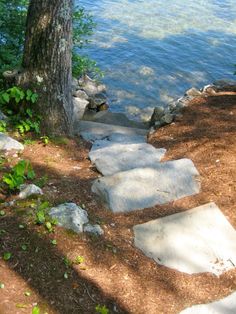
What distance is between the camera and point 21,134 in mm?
6812

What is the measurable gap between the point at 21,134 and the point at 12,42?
10.3ft

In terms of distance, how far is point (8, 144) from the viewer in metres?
6.19

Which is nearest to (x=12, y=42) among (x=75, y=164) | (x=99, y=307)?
(x=75, y=164)

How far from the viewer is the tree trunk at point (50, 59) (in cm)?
626

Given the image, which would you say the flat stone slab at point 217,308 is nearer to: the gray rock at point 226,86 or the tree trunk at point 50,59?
the tree trunk at point 50,59

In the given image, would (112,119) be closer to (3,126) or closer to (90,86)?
(90,86)

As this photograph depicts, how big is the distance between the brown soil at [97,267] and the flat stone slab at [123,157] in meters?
0.46

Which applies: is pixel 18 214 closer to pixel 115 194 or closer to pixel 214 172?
pixel 115 194

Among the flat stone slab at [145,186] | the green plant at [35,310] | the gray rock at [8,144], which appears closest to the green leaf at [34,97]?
the gray rock at [8,144]

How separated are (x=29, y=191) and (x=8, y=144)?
157cm

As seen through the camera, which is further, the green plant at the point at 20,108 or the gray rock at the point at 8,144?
the green plant at the point at 20,108

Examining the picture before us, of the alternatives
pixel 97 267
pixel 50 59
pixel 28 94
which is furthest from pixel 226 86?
pixel 97 267

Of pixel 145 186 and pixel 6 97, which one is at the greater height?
pixel 6 97

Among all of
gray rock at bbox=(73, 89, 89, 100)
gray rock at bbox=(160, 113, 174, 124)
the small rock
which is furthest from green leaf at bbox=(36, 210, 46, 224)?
the small rock
